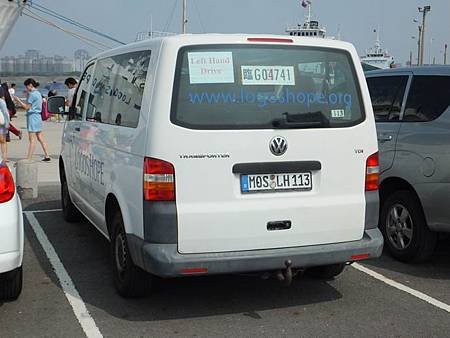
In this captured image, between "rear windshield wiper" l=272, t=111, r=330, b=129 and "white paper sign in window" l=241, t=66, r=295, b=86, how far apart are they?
9.1 inches

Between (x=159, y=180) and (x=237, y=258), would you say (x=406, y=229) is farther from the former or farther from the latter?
(x=159, y=180)

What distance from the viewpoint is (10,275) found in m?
3.92

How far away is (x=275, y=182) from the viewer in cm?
385

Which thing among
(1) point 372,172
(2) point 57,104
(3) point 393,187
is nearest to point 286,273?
(1) point 372,172

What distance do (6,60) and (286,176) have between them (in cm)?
5165

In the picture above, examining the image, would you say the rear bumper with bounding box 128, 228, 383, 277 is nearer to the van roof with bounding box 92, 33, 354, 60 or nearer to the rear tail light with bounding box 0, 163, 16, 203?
the rear tail light with bounding box 0, 163, 16, 203

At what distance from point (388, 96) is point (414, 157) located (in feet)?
2.93

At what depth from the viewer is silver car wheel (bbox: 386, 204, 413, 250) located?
17.5 feet

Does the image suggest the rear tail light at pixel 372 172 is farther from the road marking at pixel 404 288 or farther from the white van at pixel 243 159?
the road marking at pixel 404 288

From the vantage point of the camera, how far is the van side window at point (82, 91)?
5.80 metres

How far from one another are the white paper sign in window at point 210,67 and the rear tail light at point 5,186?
4.67 feet

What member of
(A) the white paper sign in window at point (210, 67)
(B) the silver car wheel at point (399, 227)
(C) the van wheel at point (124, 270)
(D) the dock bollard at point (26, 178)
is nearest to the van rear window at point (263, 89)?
(A) the white paper sign in window at point (210, 67)

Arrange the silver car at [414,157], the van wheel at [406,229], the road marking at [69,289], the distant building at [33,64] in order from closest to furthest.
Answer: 1. the road marking at [69,289]
2. the silver car at [414,157]
3. the van wheel at [406,229]
4. the distant building at [33,64]

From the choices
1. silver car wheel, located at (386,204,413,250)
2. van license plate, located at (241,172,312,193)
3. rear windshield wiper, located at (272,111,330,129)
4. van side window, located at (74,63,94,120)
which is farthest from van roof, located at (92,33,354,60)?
silver car wheel, located at (386,204,413,250)
